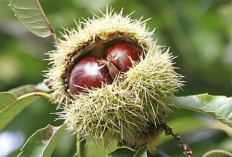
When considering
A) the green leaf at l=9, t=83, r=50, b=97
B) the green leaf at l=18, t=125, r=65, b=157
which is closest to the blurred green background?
the green leaf at l=9, t=83, r=50, b=97

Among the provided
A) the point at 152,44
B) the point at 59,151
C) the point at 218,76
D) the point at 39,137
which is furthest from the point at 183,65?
the point at 39,137

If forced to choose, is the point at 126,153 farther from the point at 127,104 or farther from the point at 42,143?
the point at 42,143

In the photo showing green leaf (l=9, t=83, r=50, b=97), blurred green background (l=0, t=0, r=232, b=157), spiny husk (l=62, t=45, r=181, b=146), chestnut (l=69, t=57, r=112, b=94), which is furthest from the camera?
blurred green background (l=0, t=0, r=232, b=157)

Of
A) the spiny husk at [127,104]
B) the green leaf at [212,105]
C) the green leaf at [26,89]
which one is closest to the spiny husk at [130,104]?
the spiny husk at [127,104]

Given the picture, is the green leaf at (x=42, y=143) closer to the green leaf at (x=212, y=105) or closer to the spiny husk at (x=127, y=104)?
the spiny husk at (x=127, y=104)

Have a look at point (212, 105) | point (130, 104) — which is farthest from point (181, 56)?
point (130, 104)

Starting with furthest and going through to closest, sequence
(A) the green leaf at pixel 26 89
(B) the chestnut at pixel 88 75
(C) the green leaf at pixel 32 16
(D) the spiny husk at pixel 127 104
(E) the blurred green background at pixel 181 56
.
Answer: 1. (E) the blurred green background at pixel 181 56
2. (A) the green leaf at pixel 26 89
3. (C) the green leaf at pixel 32 16
4. (B) the chestnut at pixel 88 75
5. (D) the spiny husk at pixel 127 104

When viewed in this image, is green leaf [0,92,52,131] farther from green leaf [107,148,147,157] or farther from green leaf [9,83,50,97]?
green leaf [107,148,147,157]
